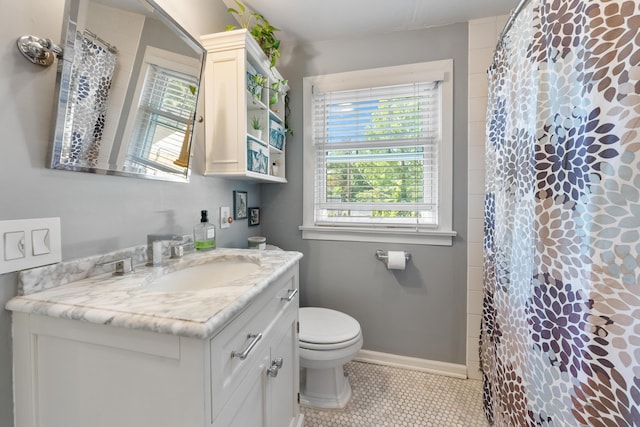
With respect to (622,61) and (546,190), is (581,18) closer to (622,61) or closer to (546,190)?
(622,61)

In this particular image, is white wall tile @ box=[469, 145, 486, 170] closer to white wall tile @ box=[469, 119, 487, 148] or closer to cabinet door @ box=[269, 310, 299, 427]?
white wall tile @ box=[469, 119, 487, 148]

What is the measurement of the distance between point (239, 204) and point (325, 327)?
0.89 meters

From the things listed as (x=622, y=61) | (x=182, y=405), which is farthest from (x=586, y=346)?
(x=182, y=405)

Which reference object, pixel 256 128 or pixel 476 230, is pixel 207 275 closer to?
pixel 256 128

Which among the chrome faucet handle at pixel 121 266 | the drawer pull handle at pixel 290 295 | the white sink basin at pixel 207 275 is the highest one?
the chrome faucet handle at pixel 121 266

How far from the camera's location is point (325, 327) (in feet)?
4.69

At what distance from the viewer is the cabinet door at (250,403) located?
597mm

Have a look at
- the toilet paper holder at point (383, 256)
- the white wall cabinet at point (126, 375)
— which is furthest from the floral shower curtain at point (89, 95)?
the toilet paper holder at point (383, 256)

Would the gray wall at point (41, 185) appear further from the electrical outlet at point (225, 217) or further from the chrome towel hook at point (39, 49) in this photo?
the electrical outlet at point (225, 217)

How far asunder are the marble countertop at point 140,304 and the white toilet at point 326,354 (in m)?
0.72

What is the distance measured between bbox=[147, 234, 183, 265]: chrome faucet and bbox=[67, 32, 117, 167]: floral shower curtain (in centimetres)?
32

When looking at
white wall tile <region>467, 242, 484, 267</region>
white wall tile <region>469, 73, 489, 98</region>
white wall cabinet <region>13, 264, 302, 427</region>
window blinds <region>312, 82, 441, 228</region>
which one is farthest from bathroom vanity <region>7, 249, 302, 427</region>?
white wall tile <region>469, 73, 489, 98</region>

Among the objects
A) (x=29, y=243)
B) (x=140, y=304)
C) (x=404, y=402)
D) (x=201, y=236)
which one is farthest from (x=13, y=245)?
(x=404, y=402)

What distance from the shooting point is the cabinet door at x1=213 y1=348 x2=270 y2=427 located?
1.96 ft
